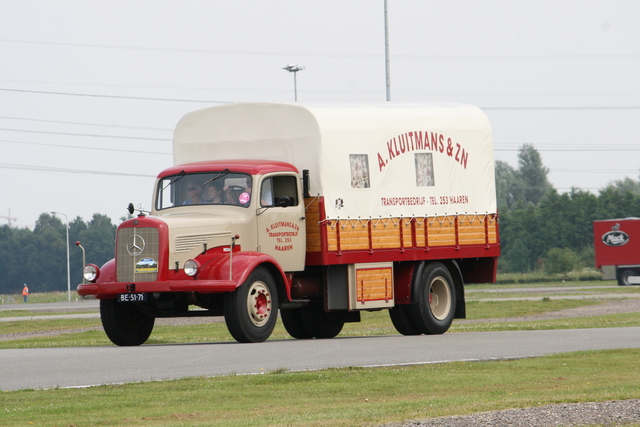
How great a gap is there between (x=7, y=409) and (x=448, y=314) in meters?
12.7

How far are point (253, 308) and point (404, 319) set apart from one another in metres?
4.35

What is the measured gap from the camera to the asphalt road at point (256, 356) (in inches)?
554

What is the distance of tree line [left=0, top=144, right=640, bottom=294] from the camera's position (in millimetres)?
97500

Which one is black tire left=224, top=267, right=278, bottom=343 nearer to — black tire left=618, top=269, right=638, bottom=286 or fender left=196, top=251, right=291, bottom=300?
fender left=196, top=251, right=291, bottom=300

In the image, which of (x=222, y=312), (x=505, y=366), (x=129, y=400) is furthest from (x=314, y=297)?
(x=129, y=400)

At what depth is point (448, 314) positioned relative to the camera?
22.4m

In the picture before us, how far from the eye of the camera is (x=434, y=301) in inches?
883

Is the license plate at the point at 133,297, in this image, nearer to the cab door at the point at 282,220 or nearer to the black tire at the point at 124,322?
the black tire at the point at 124,322

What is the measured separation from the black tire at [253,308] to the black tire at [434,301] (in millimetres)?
3753

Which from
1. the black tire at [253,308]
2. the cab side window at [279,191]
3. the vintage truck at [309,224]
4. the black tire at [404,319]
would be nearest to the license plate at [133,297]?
the vintage truck at [309,224]

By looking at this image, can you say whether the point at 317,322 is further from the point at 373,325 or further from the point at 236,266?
the point at 373,325

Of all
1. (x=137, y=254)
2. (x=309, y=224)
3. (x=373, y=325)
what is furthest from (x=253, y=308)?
(x=373, y=325)

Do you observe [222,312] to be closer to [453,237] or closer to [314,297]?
[314,297]

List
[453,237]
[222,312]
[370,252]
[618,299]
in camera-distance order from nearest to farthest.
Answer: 1. [222,312]
2. [370,252]
3. [453,237]
4. [618,299]
